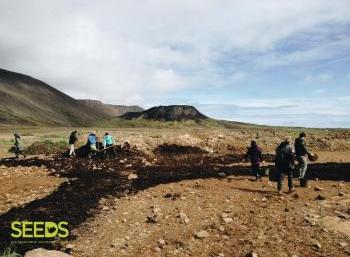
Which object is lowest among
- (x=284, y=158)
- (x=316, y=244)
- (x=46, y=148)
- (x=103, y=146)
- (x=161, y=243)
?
(x=161, y=243)

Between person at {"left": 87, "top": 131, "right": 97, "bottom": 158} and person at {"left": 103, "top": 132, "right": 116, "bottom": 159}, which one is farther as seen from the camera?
person at {"left": 87, "top": 131, "right": 97, "bottom": 158}

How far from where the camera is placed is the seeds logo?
46.8 ft

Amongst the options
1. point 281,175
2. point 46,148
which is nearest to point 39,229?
point 281,175

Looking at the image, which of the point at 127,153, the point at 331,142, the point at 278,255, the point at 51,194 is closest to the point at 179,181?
the point at 51,194

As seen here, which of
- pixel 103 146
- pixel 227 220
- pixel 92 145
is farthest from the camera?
pixel 103 146

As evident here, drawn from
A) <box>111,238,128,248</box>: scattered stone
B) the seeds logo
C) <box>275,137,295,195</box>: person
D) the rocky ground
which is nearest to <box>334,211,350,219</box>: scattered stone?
the rocky ground

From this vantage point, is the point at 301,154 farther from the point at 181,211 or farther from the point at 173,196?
the point at 181,211

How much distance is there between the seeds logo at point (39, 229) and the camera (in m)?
14.2

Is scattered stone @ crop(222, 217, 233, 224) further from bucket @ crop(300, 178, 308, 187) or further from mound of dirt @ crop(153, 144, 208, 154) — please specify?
mound of dirt @ crop(153, 144, 208, 154)

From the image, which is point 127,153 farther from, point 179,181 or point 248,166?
point 179,181

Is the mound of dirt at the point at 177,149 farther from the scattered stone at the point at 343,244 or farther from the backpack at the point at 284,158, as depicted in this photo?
the scattered stone at the point at 343,244

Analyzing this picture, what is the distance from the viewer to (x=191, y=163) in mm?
30516

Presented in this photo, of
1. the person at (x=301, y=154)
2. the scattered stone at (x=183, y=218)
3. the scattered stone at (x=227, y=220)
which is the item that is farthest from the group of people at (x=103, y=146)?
the scattered stone at (x=227, y=220)

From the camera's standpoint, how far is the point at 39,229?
15.0m
